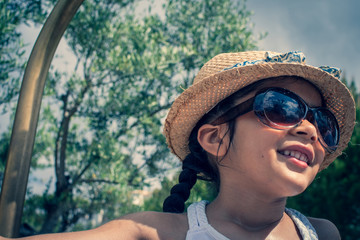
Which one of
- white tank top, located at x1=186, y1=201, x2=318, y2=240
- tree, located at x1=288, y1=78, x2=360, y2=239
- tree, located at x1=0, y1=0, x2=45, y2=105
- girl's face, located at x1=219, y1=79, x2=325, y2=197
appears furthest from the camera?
tree, located at x1=288, y1=78, x2=360, y2=239

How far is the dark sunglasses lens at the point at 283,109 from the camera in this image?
73.2 inches

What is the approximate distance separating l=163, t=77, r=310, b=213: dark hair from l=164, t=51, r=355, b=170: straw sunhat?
46 millimetres

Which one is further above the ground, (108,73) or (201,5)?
(201,5)

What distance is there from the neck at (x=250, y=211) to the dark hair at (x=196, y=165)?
28cm

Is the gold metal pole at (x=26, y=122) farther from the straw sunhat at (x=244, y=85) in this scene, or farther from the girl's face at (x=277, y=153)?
the girl's face at (x=277, y=153)

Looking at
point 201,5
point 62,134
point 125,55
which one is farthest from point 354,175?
point 62,134

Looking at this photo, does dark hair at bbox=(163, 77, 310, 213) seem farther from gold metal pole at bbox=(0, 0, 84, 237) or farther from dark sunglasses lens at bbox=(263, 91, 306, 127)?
gold metal pole at bbox=(0, 0, 84, 237)

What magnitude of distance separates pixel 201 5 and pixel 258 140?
517 centimetres

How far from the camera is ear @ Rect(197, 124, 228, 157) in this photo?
7.10 ft

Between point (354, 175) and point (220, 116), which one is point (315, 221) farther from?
point (354, 175)

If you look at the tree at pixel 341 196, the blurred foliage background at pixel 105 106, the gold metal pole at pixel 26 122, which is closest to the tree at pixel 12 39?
the blurred foliage background at pixel 105 106

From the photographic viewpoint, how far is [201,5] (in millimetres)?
6488

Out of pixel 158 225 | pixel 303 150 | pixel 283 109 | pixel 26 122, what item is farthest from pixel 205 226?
pixel 26 122

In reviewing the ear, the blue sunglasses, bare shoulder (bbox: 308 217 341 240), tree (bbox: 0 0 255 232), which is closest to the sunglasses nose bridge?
the blue sunglasses
